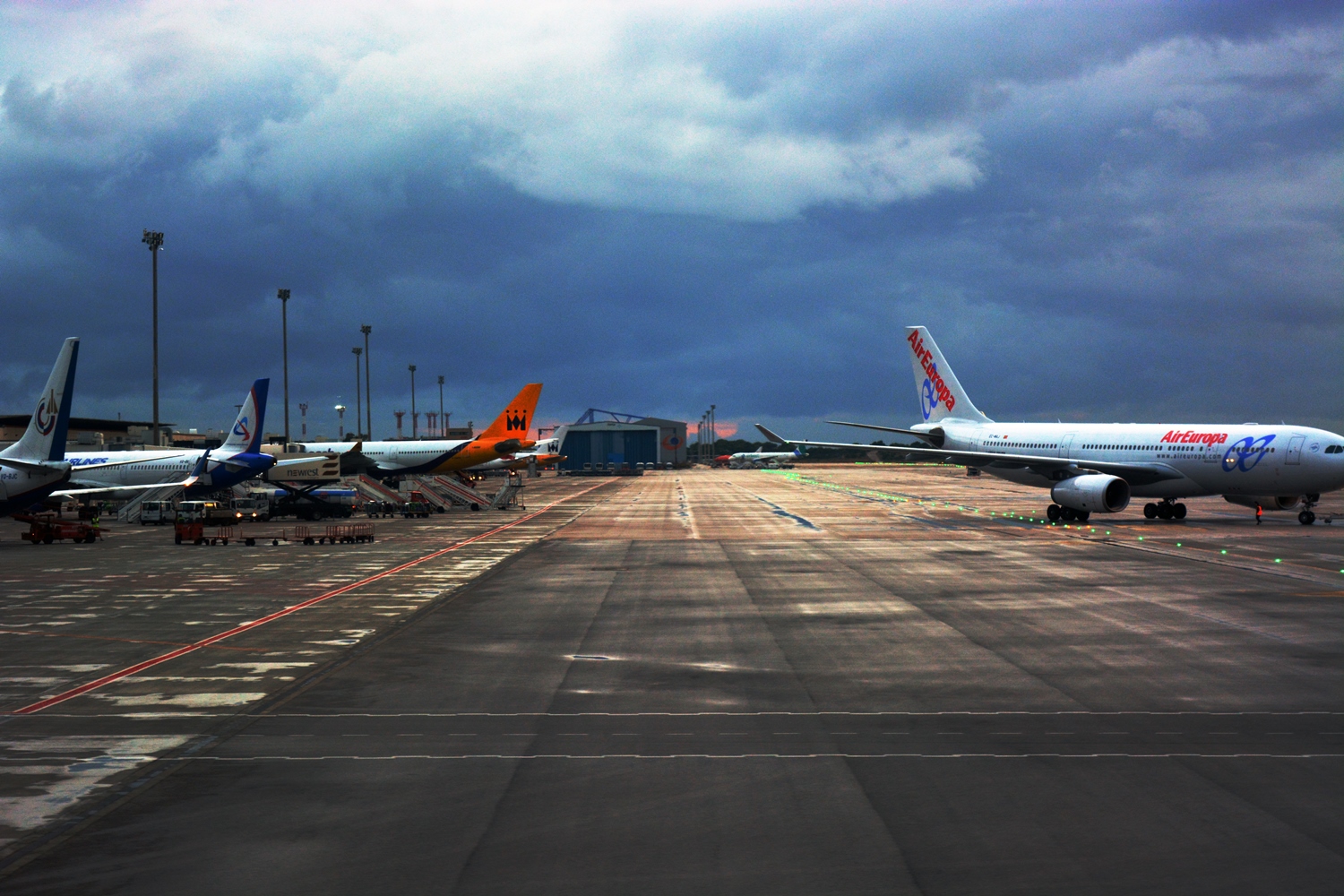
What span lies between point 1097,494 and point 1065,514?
4543 mm

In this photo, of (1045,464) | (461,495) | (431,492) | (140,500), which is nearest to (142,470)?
(140,500)

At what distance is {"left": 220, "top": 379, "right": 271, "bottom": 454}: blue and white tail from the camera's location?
218 feet

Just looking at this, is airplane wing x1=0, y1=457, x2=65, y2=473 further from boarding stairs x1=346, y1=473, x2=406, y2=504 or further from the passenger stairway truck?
the passenger stairway truck

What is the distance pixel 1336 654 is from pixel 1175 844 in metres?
11.7

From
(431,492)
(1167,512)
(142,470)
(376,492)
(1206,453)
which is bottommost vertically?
(1167,512)

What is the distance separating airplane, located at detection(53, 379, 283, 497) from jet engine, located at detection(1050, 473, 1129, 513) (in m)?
43.6

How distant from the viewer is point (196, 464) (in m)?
62.2

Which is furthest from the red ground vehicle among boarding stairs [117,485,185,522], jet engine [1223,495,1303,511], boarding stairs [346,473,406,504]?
jet engine [1223,495,1303,511]

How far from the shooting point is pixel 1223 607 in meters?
24.2

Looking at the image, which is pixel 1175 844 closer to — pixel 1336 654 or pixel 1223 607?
pixel 1336 654

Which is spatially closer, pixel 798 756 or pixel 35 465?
pixel 798 756

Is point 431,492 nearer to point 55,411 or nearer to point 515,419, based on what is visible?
point 515,419

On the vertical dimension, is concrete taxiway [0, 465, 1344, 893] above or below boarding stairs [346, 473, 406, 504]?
below

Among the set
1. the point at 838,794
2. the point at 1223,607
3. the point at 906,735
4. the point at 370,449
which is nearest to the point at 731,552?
the point at 1223,607
